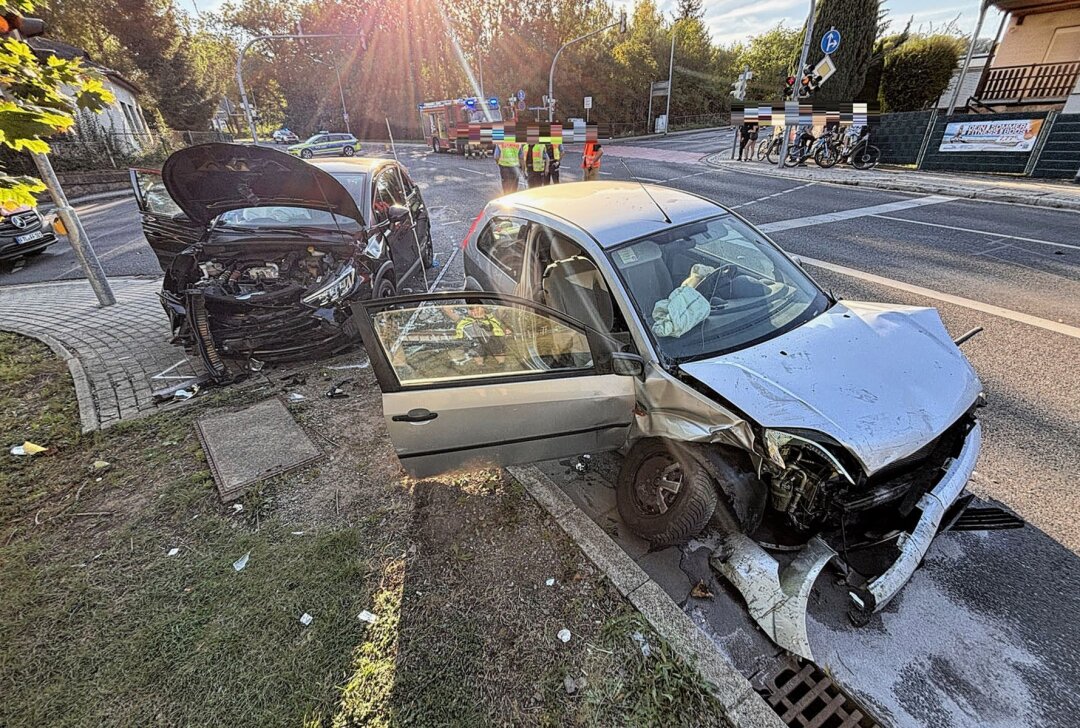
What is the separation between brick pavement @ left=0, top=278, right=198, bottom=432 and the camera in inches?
166

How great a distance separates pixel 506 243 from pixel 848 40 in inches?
943

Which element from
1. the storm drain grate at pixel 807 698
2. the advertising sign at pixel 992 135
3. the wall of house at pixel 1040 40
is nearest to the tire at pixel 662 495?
the storm drain grate at pixel 807 698

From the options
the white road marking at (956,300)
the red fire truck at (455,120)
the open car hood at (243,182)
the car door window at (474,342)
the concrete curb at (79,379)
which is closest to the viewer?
the car door window at (474,342)

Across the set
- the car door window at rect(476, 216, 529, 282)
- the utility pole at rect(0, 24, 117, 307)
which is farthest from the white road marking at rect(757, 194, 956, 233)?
the utility pole at rect(0, 24, 117, 307)

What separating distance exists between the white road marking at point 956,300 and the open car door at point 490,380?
16.6ft

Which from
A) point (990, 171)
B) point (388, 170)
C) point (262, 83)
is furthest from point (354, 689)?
point (262, 83)

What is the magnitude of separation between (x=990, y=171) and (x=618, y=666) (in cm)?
1776

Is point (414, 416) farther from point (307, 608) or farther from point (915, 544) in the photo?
point (915, 544)

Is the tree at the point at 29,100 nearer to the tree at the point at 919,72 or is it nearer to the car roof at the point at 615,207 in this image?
the car roof at the point at 615,207

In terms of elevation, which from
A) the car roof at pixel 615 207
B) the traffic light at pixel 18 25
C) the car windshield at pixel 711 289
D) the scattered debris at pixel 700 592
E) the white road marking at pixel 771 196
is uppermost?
the traffic light at pixel 18 25

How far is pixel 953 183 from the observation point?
11.9m

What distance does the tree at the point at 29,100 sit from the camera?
7.31 ft

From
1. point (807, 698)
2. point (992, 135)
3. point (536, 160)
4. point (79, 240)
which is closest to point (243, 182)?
point (79, 240)

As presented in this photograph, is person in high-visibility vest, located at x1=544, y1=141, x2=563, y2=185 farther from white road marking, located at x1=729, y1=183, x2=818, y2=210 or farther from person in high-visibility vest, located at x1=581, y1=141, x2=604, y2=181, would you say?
white road marking, located at x1=729, y1=183, x2=818, y2=210
